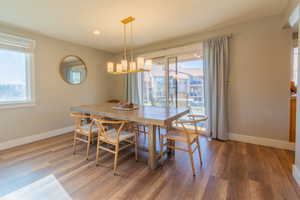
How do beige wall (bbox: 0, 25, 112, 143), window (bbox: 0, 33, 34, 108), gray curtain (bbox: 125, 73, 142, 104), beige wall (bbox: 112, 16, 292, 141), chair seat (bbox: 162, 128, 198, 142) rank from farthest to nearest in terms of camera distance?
1. gray curtain (bbox: 125, 73, 142, 104)
2. beige wall (bbox: 0, 25, 112, 143)
3. window (bbox: 0, 33, 34, 108)
4. beige wall (bbox: 112, 16, 292, 141)
5. chair seat (bbox: 162, 128, 198, 142)

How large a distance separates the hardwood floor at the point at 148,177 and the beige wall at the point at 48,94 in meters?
0.62

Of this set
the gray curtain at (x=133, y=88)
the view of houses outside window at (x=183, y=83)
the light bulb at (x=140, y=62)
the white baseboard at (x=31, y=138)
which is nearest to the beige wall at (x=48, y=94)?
the white baseboard at (x=31, y=138)

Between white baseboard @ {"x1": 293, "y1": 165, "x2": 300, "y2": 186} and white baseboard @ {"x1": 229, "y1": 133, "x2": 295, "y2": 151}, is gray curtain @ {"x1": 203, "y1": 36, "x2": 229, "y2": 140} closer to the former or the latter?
white baseboard @ {"x1": 229, "y1": 133, "x2": 295, "y2": 151}

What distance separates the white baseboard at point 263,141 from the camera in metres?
2.47

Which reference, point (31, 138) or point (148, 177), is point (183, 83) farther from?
point (31, 138)

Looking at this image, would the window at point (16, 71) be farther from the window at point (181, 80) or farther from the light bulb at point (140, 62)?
the window at point (181, 80)

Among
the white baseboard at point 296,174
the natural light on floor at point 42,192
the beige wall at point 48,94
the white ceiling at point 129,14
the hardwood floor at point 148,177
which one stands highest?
the white ceiling at point 129,14

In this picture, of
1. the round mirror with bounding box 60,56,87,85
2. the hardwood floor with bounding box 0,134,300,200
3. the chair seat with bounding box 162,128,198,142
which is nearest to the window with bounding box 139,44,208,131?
the hardwood floor with bounding box 0,134,300,200

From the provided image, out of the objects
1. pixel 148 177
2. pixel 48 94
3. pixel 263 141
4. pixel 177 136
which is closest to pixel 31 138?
pixel 48 94

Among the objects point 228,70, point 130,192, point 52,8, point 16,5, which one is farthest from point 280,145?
point 16,5

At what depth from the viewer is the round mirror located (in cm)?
353

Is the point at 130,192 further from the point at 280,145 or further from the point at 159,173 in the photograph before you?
the point at 280,145

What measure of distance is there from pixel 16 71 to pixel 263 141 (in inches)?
203

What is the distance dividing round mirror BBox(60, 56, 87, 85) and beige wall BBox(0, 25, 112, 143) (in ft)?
0.36
